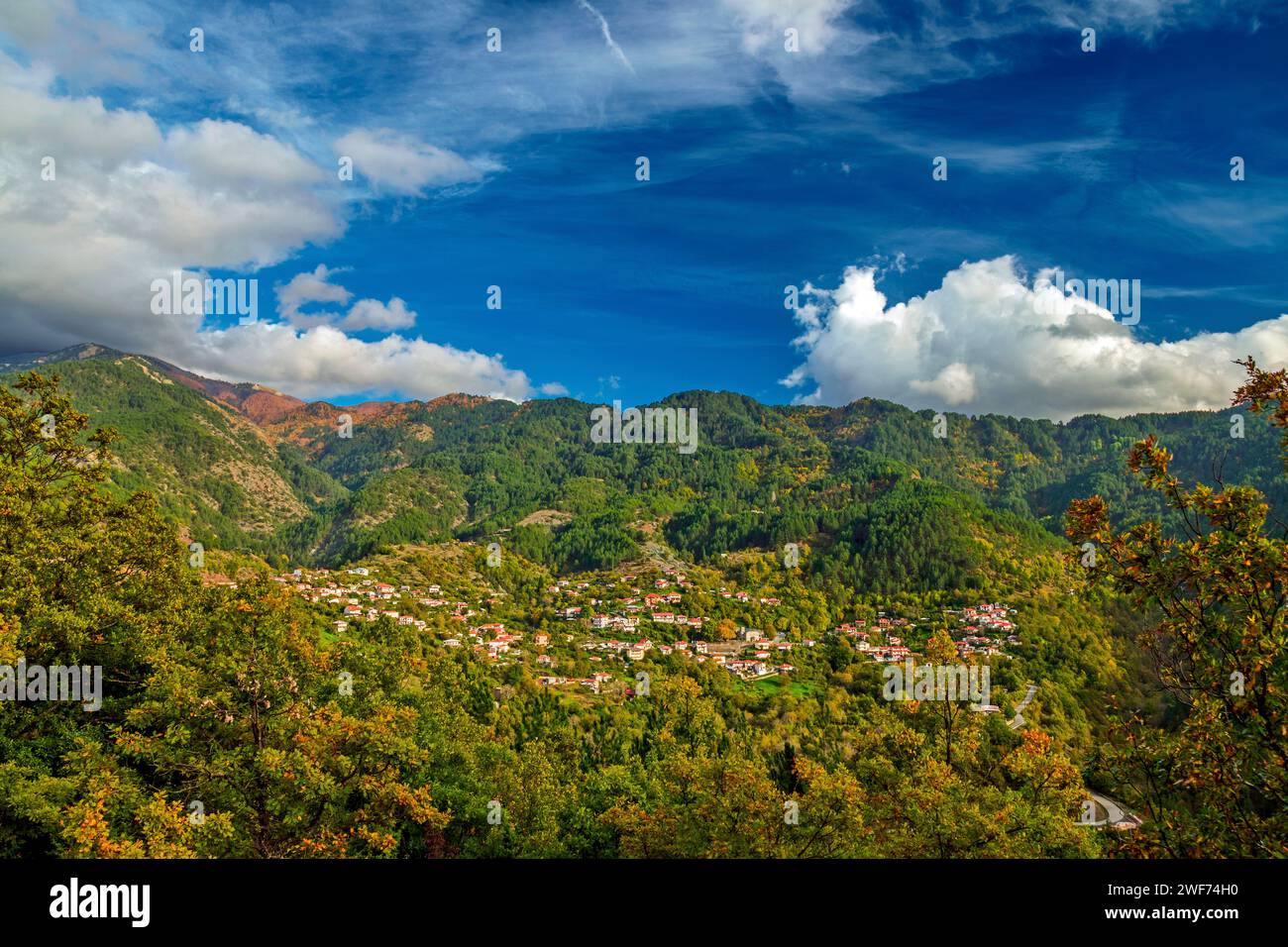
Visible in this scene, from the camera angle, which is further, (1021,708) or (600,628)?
(600,628)

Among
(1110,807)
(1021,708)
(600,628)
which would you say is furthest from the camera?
(600,628)

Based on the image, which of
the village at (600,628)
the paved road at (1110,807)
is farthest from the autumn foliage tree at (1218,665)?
the village at (600,628)

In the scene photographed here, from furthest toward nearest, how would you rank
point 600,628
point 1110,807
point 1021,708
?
point 600,628 < point 1021,708 < point 1110,807

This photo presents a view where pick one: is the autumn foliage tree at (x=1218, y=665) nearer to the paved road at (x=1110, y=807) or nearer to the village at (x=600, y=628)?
the paved road at (x=1110, y=807)

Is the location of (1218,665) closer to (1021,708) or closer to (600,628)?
(1021,708)

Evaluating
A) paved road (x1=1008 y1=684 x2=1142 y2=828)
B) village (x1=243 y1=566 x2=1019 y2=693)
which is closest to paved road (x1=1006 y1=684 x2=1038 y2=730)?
paved road (x1=1008 y1=684 x2=1142 y2=828)

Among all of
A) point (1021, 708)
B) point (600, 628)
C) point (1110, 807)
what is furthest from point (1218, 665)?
point (600, 628)

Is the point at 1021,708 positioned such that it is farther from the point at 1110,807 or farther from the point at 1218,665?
the point at 1218,665

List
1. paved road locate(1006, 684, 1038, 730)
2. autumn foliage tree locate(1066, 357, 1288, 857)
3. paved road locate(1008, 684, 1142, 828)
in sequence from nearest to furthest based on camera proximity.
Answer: autumn foliage tree locate(1066, 357, 1288, 857) < paved road locate(1008, 684, 1142, 828) < paved road locate(1006, 684, 1038, 730)

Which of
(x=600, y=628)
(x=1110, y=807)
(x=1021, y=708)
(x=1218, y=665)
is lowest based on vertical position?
(x=1021, y=708)

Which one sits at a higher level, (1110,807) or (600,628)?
(600,628)

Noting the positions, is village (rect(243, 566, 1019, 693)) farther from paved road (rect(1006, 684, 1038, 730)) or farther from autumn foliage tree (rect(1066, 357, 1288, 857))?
autumn foliage tree (rect(1066, 357, 1288, 857))
